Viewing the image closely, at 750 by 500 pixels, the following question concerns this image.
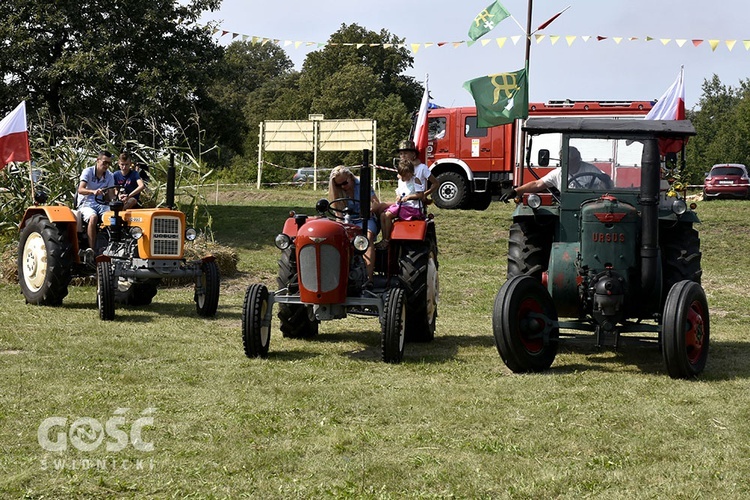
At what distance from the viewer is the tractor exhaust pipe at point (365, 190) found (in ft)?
27.1

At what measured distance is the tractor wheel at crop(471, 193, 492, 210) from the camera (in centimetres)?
2445

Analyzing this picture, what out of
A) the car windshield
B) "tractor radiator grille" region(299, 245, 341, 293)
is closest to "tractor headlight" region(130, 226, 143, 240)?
"tractor radiator grille" region(299, 245, 341, 293)

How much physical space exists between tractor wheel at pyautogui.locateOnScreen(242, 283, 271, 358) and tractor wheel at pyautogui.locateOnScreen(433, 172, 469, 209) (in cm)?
1572

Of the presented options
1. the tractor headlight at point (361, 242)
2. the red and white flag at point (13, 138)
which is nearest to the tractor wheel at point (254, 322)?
the tractor headlight at point (361, 242)

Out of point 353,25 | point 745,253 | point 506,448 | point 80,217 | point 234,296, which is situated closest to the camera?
point 506,448

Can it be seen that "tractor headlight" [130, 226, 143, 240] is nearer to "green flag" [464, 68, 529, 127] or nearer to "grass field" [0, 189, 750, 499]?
"grass field" [0, 189, 750, 499]

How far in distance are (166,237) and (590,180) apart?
4.69 meters

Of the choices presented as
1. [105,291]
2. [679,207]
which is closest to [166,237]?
[105,291]

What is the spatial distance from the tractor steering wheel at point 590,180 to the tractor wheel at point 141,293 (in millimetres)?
5332

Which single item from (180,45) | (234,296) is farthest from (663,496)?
(180,45)

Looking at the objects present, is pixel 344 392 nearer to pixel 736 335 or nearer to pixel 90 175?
pixel 736 335

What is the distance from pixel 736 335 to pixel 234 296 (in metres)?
6.05

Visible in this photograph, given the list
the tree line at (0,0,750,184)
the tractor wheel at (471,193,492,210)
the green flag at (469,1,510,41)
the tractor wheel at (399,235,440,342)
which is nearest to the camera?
the tractor wheel at (399,235,440,342)

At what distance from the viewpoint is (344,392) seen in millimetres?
6934
